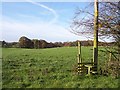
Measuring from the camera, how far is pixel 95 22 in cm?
1488

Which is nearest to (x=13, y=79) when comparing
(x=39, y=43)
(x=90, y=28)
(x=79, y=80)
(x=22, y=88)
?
(x=22, y=88)

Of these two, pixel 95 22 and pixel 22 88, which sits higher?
pixel 95 22

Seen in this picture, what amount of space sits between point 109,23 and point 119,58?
203 cm

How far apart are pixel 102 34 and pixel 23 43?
190 feet

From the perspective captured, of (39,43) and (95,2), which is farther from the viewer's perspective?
(39,43)

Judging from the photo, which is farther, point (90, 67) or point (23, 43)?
point (23, 43)

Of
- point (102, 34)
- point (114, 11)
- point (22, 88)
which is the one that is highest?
point (114, 11)

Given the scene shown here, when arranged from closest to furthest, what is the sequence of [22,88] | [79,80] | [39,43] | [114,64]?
[22,88] < [79,80] < [114,64] < [39,43]

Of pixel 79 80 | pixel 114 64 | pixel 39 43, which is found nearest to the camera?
pixel 79 80

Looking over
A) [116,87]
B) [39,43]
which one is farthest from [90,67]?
[39,43]

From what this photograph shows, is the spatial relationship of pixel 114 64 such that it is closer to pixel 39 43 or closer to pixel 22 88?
pixel 22 88

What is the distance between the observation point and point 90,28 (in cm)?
1533

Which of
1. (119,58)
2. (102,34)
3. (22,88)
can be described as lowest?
(22,88)

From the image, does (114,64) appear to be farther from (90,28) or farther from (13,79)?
(13,79)
